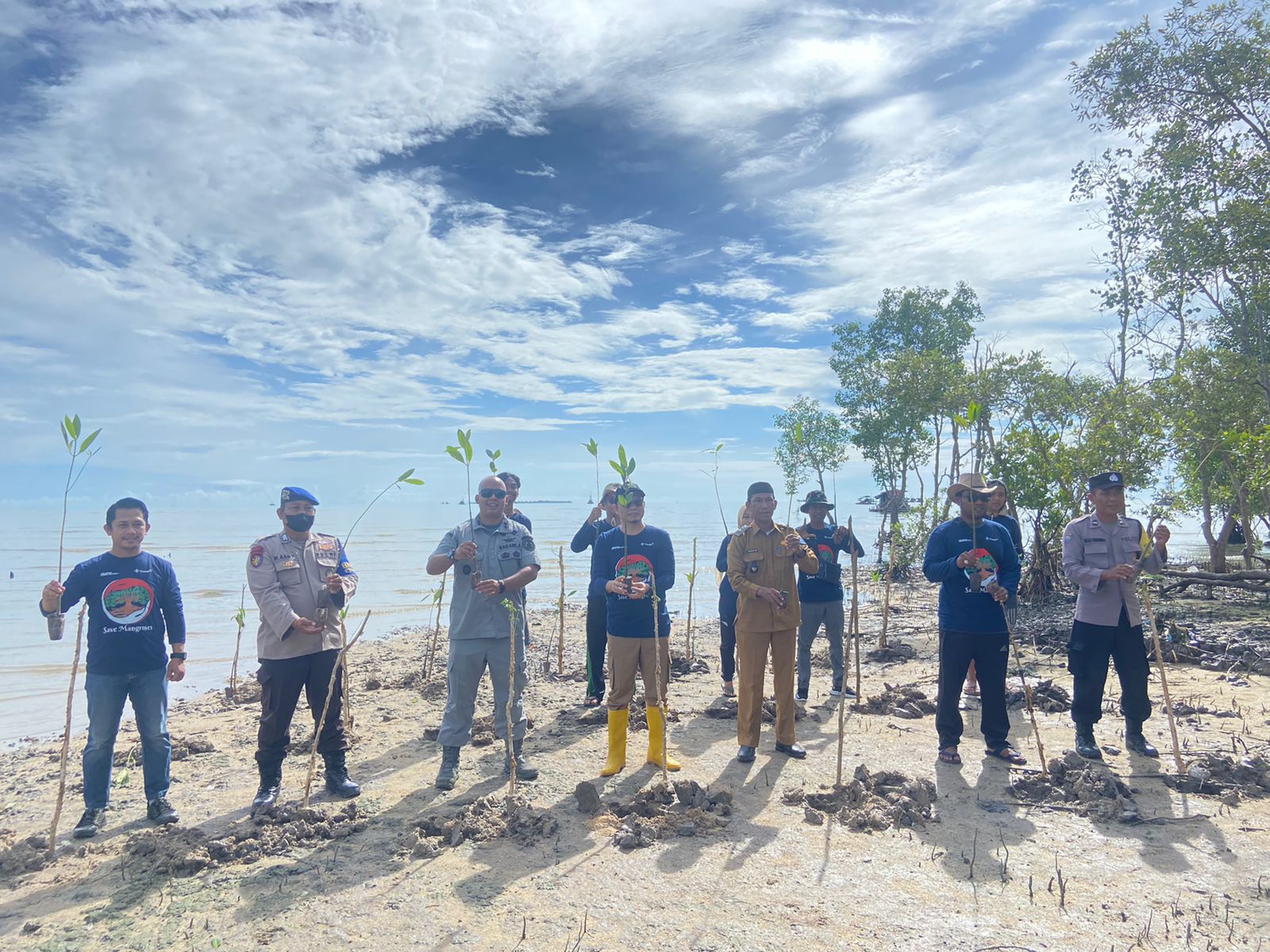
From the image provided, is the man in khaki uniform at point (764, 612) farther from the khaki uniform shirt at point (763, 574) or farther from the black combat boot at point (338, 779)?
the black combat boot at point (338, 779)

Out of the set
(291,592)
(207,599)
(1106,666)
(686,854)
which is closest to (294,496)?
(291,592)

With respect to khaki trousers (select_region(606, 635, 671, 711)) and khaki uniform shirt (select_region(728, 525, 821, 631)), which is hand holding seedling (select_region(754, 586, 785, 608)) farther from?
khaki trousers (select_region(606, 635, 671, 711))

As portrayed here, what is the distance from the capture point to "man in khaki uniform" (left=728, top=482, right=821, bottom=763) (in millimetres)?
5250

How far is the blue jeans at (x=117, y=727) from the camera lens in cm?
430

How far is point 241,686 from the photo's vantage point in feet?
27.6

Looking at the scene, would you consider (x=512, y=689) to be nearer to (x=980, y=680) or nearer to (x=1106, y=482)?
(x=980, y=680)

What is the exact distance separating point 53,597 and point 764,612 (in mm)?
4489

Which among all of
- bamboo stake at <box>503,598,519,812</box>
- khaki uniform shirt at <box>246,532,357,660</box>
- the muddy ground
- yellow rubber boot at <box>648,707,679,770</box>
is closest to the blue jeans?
the muddy ground

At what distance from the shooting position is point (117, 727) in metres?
4.28

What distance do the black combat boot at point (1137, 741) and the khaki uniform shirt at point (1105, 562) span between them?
0.80 m

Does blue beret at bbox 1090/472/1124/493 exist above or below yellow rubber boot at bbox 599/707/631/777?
above

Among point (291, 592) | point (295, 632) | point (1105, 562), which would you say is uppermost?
point (1105, 562)

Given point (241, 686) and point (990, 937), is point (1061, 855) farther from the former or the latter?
point (241, 686)

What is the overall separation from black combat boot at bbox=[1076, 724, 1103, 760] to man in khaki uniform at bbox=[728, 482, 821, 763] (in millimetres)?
1983
